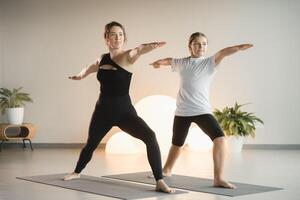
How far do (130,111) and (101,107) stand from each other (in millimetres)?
261

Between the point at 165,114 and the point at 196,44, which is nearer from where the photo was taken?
the point at 196,44

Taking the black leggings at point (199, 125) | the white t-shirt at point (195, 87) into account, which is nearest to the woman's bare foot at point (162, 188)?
the black leggings at point (199, 125)

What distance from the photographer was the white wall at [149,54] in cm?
845

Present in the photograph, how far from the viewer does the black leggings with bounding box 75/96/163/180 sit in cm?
453

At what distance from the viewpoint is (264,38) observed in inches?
334

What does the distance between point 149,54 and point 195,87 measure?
3.92 metres

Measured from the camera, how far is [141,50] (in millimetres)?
4582

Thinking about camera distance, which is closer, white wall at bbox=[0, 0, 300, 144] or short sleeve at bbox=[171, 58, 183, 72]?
short sleeve at bbox=[171, 58, 183, 72]

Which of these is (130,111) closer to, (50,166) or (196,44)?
(196,44)

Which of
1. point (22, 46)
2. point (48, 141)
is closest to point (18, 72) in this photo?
point (22, 46)

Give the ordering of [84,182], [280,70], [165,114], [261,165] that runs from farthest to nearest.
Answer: [280,70], [165,114], [261,165], [84,182]

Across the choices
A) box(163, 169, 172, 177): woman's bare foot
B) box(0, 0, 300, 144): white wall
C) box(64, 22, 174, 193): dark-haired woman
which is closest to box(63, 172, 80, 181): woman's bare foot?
box(64, 22, 174, 193): dark-haired woman

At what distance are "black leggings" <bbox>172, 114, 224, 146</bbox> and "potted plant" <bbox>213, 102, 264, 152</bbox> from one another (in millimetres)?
2892

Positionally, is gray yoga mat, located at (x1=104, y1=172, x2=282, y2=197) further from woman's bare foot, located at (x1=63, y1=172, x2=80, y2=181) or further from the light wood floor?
woman's bare foot, located at (x1=63, y1=172, x2=80, y2=181)
